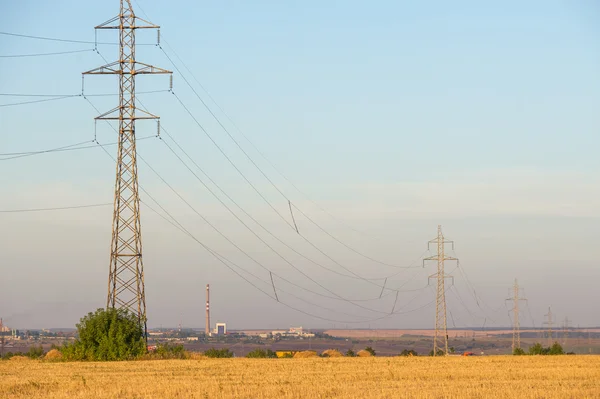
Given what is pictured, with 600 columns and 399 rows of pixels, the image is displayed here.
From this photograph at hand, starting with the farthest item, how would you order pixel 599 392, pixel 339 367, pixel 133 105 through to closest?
pixel 133 105, pixel 339 367, pixel 599 392

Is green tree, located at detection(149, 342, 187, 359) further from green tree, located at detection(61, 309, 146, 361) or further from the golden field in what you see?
the golden field

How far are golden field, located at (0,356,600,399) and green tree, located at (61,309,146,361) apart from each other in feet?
13.6

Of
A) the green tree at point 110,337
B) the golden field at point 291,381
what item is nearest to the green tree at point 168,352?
the green tree at point 110,337

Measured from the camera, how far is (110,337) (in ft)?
207

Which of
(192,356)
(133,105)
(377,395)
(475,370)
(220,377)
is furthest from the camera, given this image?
(192,356)

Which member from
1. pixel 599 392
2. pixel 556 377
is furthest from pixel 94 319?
pixel 599 392

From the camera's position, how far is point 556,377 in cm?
4825

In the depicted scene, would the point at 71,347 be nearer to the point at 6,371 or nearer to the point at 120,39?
the point at 6,371

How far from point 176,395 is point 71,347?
32880mm

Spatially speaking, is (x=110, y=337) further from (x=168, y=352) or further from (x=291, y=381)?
(x=291, y=381)

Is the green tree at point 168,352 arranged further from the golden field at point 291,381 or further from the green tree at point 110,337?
the golden field at point 291,381

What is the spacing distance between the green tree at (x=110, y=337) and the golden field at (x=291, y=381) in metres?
4.15

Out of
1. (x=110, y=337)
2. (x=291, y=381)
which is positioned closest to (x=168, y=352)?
(x=110, y=337)

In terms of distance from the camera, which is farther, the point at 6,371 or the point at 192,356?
the point at 192,356
